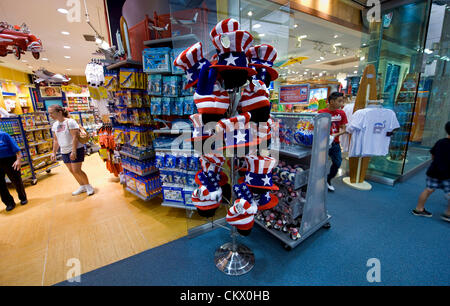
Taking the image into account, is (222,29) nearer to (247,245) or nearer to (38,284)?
(247,245)

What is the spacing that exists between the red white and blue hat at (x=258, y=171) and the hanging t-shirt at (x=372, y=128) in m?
2.63

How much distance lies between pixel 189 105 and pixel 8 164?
3.23 meters

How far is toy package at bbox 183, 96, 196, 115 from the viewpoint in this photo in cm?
230

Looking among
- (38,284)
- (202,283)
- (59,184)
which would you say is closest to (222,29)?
(202,283)

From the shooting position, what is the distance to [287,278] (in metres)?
1.65

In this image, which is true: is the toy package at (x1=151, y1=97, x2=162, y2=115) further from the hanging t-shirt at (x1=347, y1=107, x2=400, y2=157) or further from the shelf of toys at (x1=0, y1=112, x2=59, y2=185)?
the shelf of toys at (x1=0, y1=112, x2=59, y2=185)

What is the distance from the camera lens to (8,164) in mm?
3004

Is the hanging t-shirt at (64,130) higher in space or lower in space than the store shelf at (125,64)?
lower

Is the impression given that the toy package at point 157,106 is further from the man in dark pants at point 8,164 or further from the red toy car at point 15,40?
the red toy car at point 15,40

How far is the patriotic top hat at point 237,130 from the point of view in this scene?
46.2 inches

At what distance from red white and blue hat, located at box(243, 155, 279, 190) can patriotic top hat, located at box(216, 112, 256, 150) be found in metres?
0.16

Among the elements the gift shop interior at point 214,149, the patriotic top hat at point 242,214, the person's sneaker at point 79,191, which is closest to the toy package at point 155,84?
the gift shop interior at point 214,149

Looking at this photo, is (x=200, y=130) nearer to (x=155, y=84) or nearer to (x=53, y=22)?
(x=155, y=84)

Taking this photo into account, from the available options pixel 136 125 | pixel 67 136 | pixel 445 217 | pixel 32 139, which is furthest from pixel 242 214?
pixel 32 139
